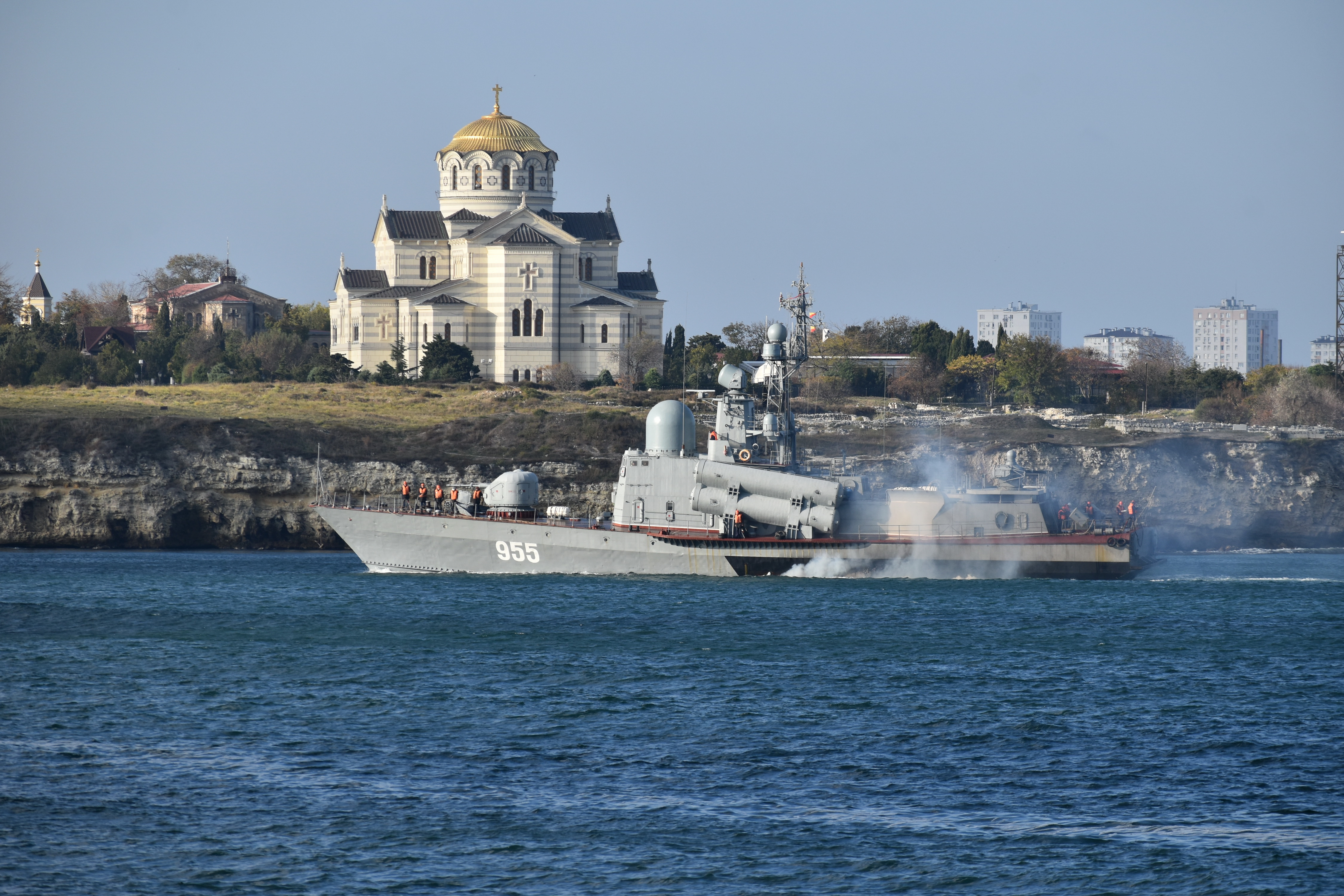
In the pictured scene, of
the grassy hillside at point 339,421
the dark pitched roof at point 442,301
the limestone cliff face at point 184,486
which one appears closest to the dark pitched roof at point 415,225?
the dark pitched roof at point 442,301

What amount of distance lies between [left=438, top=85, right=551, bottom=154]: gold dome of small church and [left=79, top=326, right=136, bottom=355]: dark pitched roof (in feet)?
111

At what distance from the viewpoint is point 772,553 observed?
Answer: 48438 mm

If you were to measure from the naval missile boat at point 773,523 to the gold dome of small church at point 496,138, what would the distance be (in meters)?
57.6

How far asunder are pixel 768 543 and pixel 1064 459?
3552 cm

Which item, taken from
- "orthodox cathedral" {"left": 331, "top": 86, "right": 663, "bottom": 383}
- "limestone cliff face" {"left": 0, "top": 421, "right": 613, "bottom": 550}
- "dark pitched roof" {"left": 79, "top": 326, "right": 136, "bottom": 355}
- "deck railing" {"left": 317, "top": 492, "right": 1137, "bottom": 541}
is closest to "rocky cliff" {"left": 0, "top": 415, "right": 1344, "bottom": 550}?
"limestone cliff face" {"left": 0, "top": 421, "right": 613, "bottom": 550}

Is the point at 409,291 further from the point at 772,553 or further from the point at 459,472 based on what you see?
the point at 772,553

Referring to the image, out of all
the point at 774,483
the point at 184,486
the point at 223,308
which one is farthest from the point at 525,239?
the point at 774,483

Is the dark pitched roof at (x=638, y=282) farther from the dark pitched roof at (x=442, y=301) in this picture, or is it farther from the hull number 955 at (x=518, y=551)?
the hull number 955 at (x=518, y=551)

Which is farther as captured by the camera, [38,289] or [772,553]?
[38,289]

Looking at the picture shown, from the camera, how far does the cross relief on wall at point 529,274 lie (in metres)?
101

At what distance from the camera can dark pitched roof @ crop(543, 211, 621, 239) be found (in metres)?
106

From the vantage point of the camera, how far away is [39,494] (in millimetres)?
68062

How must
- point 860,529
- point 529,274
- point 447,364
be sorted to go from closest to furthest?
point 860,529
point 447,364
point 529,274

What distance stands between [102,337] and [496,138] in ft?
140
